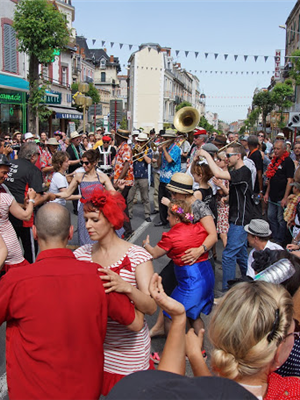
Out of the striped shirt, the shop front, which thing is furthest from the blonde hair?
the shop front

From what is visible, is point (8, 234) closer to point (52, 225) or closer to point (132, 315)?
point (52, 225)

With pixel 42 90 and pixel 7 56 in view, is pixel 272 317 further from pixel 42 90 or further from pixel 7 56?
pixel 7 56

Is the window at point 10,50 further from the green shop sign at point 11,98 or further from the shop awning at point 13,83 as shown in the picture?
the green shop sign at point 11,98

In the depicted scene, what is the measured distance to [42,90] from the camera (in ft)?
59.9

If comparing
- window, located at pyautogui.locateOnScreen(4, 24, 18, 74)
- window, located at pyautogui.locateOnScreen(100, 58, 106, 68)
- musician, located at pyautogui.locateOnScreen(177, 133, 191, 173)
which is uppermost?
window, located at pyautogui.locateOnScreen(100, 58, 106, 68)

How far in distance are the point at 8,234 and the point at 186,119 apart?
21.0 ft

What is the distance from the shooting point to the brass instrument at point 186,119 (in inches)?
364

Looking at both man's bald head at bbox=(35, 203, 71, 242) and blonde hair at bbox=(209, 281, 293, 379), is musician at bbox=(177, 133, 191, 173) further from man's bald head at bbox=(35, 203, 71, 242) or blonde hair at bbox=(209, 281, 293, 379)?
blonde hair at bbox=(209, 281, 293, 379)

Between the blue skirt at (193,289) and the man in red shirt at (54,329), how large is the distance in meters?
1.72

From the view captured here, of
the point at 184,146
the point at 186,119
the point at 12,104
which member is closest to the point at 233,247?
the point at 186,119

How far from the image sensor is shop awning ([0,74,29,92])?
18.7m

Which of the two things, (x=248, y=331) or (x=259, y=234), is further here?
(x=259, y=234)

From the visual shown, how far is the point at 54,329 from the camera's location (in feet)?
5.64

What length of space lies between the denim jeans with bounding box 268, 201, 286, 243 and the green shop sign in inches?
613
